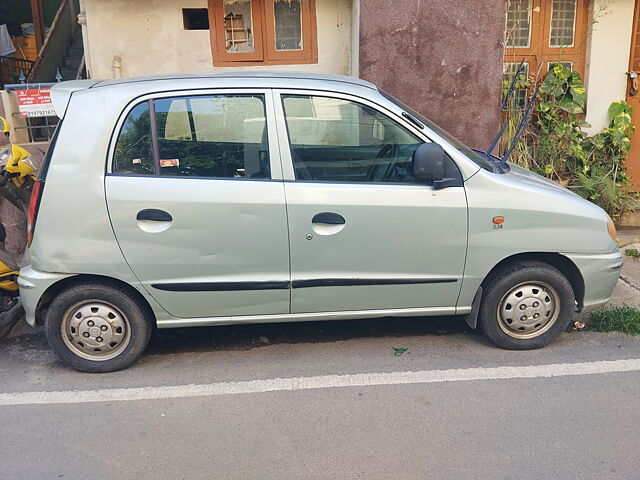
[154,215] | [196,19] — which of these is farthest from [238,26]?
[154,215]

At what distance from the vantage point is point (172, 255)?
398 centimetres

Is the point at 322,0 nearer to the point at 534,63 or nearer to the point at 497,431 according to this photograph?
the point at 534,63

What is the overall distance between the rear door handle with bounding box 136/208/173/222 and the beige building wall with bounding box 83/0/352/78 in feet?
13.8

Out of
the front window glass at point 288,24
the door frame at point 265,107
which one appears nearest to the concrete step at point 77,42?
the front window glass at point 288,24

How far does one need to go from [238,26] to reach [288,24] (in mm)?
614

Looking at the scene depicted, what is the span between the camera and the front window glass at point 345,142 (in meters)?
4.06

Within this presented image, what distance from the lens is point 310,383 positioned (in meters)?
3.99

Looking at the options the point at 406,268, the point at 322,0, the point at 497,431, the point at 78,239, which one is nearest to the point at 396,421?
the point at 497,431

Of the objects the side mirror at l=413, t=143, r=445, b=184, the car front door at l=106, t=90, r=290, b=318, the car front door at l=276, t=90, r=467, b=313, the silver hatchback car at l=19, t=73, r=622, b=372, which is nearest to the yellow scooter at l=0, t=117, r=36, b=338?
the silver hatchback car at l=19, t=73, r=622, b=372

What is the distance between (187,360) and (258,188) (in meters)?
1.38

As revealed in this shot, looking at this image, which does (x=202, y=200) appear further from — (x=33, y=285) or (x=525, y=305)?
(x=525, y=305)

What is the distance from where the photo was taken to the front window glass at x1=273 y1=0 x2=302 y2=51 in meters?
7.53

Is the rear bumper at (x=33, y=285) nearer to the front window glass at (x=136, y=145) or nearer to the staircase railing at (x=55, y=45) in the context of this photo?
the front window glass at (x=136, y=145)

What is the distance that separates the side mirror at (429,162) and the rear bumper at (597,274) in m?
1.12
